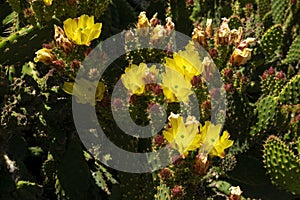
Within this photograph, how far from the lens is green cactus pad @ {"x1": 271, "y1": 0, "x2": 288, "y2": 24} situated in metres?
2.87

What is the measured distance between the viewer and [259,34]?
2693mm

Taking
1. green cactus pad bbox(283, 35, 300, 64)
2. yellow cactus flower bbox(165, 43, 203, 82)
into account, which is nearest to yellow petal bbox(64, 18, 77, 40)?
yellow cactus flower bbox(165, 43, 203, 82)

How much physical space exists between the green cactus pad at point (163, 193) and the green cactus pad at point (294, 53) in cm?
115

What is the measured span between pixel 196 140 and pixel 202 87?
265 mm

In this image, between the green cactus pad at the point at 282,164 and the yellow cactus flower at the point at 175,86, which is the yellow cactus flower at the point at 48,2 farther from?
the green cactus pad at the point at 282,164

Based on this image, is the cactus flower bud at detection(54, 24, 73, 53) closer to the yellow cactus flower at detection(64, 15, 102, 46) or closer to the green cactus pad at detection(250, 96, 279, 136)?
the yellow cactus flower at detection(64, 15, 102, 46)

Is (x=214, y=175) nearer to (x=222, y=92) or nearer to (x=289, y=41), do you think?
(x=222, y=92)

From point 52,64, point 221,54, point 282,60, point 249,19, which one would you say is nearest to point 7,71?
point 52,64

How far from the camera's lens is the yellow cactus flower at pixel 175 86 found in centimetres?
197

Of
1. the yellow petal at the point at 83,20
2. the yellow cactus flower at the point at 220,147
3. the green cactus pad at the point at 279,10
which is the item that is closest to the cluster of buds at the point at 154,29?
the yellow petal at the point at 83,20

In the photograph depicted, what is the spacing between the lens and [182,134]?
1825mm

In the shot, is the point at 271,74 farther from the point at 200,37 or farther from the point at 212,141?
the point at 212,141

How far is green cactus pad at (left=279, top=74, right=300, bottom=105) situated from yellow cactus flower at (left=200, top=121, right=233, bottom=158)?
1.86 ft

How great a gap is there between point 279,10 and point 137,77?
126 centimetres
